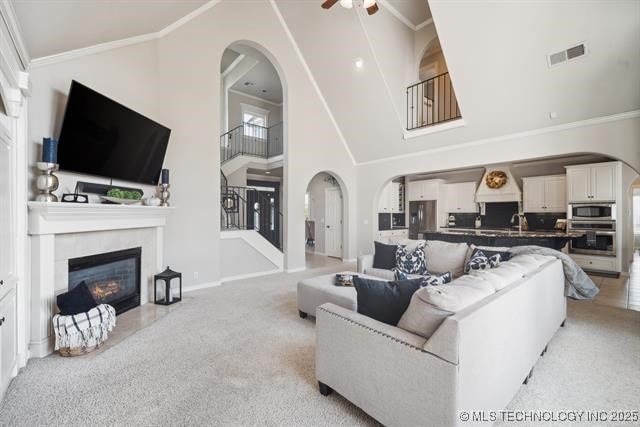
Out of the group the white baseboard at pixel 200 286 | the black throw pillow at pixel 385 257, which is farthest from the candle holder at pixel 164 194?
the black throw pillow at pixel 385 257

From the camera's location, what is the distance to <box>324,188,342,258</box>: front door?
26.5ft

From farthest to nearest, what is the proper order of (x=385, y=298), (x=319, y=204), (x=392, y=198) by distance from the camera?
Result: (x=319, y=204)
(x=392, y=198)
(x=385, y=298)

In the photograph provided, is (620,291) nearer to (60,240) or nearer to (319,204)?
(319,204)

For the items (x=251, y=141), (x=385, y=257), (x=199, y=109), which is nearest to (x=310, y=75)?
(x=199, y=109)

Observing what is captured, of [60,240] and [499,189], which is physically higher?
[499,189]

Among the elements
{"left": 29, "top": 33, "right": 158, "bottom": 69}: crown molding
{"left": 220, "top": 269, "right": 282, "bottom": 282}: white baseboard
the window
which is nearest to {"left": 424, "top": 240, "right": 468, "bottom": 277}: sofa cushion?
{"left": 220, "top": 269, "right": 282, "bottom": 282}: white baseboard

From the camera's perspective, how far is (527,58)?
3955 mm

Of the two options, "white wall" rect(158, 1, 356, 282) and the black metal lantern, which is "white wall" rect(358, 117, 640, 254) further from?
the black metal lantern

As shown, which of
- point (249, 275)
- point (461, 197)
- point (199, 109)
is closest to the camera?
point (199, 109)

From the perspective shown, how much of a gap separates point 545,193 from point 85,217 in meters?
8.31

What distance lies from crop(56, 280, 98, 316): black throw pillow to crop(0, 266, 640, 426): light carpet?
15.9 inches

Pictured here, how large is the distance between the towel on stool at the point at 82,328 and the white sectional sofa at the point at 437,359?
2059mm

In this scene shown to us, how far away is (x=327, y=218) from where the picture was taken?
8.41m

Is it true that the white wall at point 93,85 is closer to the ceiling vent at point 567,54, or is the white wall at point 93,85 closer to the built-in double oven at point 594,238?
the ceiling vent at point 567,54
